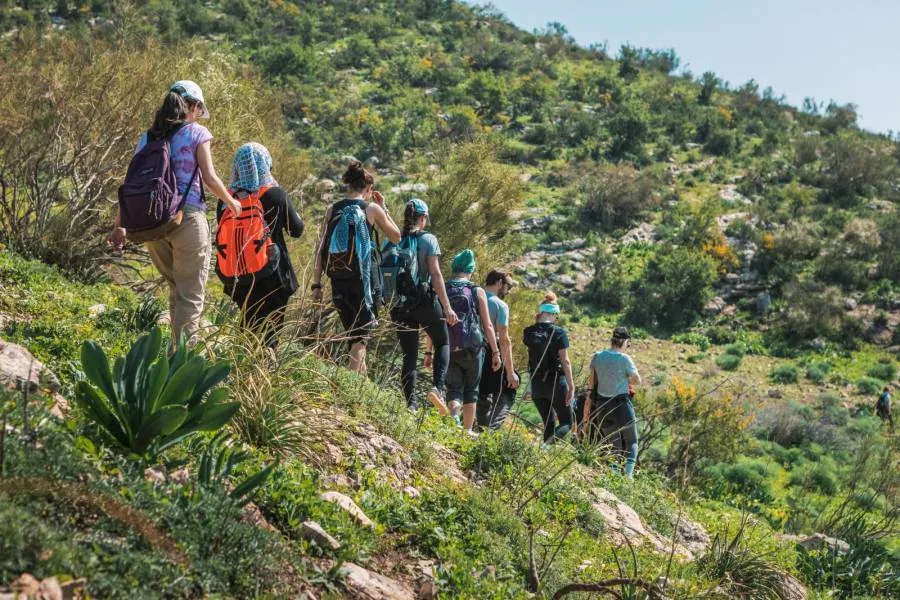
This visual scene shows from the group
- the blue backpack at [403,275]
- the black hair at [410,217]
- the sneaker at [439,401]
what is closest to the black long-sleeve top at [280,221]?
the blue backpack at [403,275]

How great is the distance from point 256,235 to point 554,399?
289 centimetres

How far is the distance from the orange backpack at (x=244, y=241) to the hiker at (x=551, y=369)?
98.6 inches

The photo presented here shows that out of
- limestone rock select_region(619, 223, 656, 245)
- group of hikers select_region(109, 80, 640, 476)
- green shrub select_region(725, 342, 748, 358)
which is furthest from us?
limestone rock select_region(619, 223, 656, 245)

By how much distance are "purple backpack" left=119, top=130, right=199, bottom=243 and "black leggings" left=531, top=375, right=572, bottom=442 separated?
323cm

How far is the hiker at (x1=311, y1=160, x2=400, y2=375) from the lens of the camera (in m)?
4.91

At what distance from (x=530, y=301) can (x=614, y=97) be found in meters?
38.2

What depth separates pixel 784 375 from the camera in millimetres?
24406

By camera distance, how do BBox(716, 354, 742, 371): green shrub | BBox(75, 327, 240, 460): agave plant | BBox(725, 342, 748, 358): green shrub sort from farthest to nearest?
BBox(725, 342, 748, 358): green shrub, BBox(716, 354, 742, 371): green shrub, BBox(75, 327, 240, 460): agave plant

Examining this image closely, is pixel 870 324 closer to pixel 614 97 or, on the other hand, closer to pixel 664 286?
pixel 664 286

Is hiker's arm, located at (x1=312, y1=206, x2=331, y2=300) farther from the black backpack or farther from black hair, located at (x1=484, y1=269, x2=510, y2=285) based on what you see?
the black backpack

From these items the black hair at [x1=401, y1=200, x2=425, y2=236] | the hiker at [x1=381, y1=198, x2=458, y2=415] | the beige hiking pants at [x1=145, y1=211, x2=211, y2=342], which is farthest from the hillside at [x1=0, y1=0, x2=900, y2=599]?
the black hair at [x1=401, y1=200, x2=425, y2=236]

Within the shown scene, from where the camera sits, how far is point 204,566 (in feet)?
8.11

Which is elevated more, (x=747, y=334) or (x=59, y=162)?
(x=59, y=162)

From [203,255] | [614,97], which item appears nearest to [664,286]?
[614,97]
